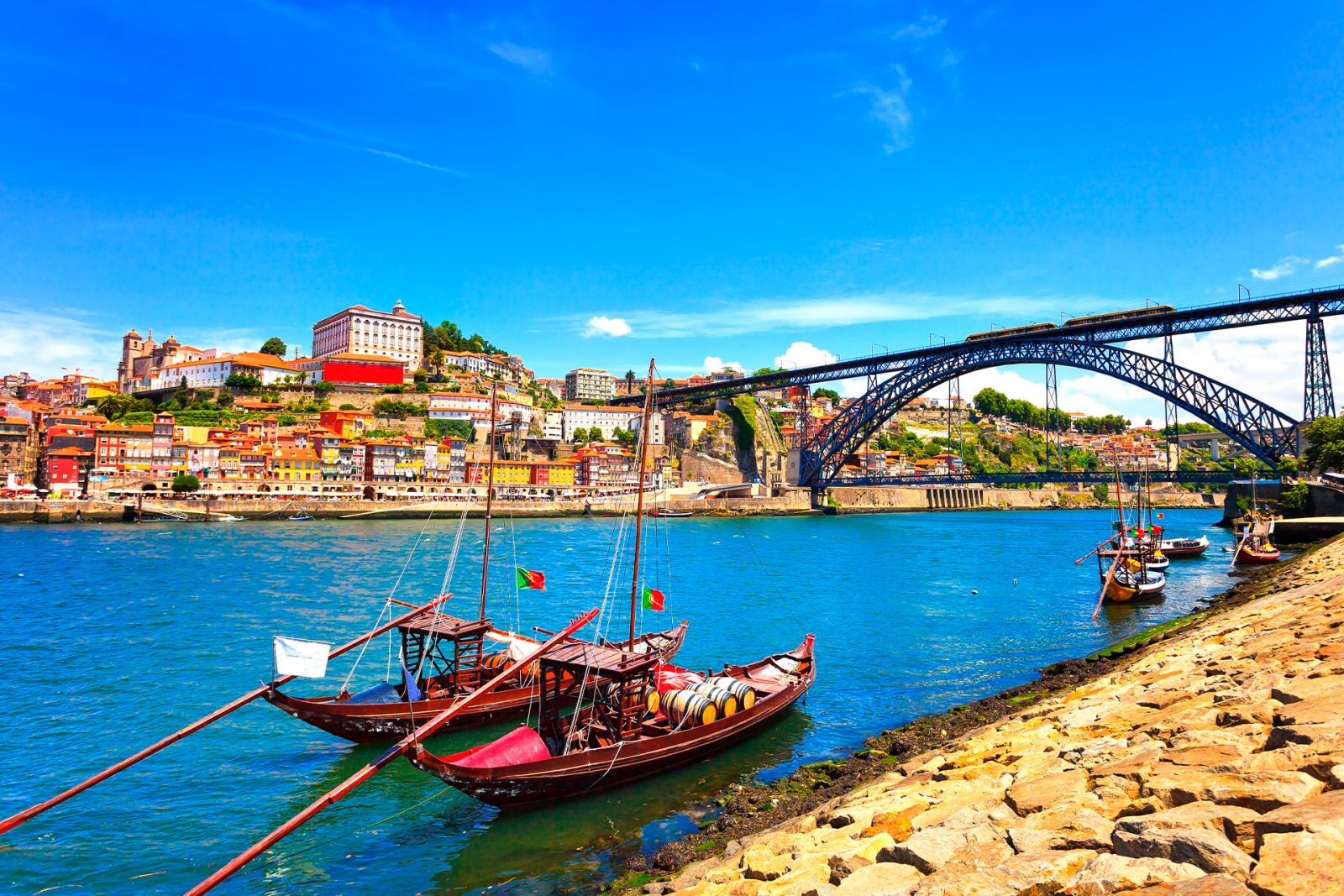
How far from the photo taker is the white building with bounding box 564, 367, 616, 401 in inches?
4419

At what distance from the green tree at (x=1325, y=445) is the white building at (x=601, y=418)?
61267 millimetres

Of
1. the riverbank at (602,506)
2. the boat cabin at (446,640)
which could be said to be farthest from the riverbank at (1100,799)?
the riverbank at (602,506)

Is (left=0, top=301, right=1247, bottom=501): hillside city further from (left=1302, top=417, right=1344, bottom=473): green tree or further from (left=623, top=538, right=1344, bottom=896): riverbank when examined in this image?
(left=623, top=538, right=1344, bottom=896): riverbank

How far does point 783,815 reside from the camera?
827cm

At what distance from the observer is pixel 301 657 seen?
8.61 meters

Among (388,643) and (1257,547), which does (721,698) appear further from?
(1257,547)

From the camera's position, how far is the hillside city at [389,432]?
198 feet

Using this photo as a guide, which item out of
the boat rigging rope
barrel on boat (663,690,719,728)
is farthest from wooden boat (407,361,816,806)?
the boat rigging rope

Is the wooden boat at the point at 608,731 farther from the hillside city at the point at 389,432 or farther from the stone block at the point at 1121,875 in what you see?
the hillside city at the point at 389,432

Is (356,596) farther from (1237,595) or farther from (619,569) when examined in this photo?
(1237,595)

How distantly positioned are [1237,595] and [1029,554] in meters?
19.4

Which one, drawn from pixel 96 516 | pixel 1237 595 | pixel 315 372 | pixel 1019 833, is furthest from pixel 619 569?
pixel 315 372

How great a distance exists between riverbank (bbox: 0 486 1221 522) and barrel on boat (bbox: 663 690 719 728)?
27.8 metres

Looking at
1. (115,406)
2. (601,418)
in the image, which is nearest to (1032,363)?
(601,418)
